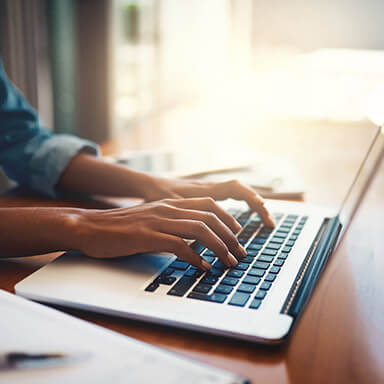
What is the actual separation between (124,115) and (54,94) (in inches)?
31.1

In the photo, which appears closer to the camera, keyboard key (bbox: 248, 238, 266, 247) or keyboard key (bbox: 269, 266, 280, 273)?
keyboard key (bbox: 269, 266, 280, 273)

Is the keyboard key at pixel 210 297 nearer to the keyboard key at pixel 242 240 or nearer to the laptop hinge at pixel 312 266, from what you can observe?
the laptop hinge at pixel 312 266

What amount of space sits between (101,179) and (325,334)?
1.92 feet

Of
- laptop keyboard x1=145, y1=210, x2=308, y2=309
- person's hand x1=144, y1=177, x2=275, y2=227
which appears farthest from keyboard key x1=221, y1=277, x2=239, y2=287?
person's hand x1=144, y1=177, x2=275, y2=227

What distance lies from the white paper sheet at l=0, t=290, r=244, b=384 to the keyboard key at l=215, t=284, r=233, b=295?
0.45 ft

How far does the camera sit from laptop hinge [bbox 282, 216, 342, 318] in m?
0.48

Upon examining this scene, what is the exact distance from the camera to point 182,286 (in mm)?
517

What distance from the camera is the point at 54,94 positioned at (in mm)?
2287

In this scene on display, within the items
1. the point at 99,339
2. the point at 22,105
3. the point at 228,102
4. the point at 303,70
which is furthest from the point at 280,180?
the point at 228,102

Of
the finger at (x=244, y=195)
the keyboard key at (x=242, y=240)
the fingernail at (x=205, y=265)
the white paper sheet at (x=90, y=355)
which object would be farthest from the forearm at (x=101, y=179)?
the white paper sheet at (x=90, y=355)

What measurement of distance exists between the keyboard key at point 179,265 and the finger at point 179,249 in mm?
12

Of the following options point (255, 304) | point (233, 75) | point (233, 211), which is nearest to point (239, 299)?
point (255, 304)

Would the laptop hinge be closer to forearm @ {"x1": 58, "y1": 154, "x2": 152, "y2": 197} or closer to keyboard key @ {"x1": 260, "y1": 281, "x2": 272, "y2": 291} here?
keyboard key @ {"x1": 260, "y1": 281, "x2": 272, "y2": 291}

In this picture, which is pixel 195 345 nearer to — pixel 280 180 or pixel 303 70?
pixel 280 180
